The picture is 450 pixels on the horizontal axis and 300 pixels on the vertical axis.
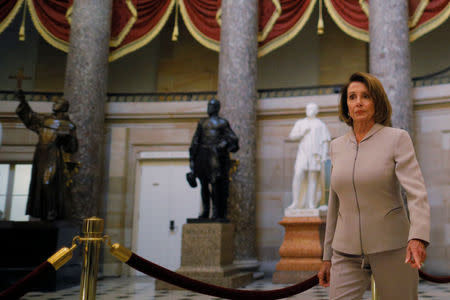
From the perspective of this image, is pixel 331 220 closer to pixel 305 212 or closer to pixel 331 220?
pixel 331 220

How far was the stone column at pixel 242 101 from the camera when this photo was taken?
9.22m

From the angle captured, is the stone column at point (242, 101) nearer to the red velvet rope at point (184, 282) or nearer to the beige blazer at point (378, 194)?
the red velvet rope at point (184, 282)

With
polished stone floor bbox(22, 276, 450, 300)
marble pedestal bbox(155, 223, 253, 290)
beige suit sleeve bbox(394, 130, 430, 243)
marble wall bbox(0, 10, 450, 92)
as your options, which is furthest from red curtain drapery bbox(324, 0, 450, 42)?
beige suit sleeve bbox(394, 130, 430, 243)

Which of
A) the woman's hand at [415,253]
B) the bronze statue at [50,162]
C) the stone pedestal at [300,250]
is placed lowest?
the stone pedestal at [300,250]

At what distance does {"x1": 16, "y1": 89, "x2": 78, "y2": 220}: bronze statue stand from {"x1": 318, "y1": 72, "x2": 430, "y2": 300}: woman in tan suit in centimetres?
609

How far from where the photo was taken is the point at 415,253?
176cm

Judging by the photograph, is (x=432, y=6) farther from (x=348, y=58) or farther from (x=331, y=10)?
(x=348, y=58)

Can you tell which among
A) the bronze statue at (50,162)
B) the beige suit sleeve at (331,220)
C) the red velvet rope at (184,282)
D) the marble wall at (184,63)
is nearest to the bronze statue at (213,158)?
the bronze statue at (50,162)

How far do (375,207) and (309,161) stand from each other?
21.1 ft

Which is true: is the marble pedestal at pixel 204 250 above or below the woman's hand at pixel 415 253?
below

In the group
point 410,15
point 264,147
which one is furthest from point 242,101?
point 410,15

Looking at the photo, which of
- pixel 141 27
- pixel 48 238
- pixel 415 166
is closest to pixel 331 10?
pixel 141 27

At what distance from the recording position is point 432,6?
943 cm

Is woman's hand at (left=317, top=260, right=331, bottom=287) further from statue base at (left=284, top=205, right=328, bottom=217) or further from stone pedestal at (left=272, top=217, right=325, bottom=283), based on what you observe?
statue base at (left=284, top=205, right=328, bottom=217)
